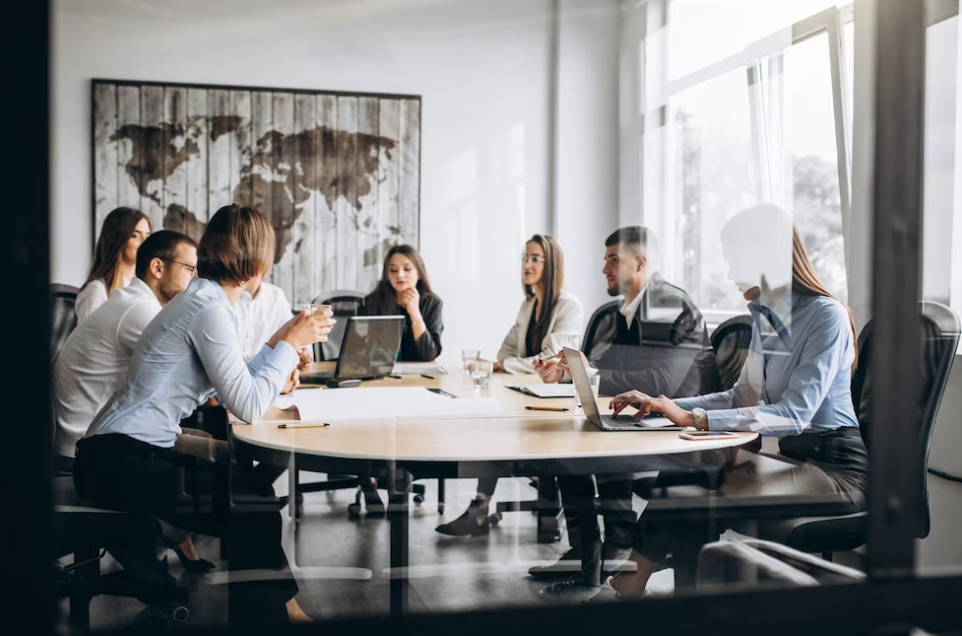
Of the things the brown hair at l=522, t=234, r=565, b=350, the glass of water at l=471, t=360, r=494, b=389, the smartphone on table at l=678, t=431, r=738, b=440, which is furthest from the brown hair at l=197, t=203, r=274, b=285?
the brown hair at l=522, t=234, r=565, b=350

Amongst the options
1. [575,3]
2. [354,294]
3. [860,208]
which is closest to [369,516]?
[354,294]

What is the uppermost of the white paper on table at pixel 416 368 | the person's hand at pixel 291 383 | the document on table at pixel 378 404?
the person's hand at pixel 291 383

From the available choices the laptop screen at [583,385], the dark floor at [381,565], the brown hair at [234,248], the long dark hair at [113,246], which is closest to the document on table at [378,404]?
the laptop screen at [583,385]

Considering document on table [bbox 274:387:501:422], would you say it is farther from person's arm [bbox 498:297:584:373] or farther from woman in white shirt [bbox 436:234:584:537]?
person's arm [bbox 498:297:584:373]

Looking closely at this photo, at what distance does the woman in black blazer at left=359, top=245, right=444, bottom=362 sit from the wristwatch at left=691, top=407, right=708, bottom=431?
1.85 m

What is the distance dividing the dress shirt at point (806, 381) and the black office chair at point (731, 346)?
1.12 feet

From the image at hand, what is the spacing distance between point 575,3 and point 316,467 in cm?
465

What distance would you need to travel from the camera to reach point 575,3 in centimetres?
570

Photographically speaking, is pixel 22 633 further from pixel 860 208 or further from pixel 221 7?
pixel 221 7

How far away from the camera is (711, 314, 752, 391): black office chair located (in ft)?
8.82

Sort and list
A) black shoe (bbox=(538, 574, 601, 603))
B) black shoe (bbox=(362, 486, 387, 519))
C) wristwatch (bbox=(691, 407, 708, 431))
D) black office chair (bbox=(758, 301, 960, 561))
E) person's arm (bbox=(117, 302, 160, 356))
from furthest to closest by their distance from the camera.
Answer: black shoe (bbox=(362, 486, 387, 519)), black shoe (bbox=(538, 574, 601, 603)), person's arm (bbox=(117, 302, 160, 356)), wristwatch (bbox=(691, 407, 708, 431)), black office chair (bbox=(758, 301, 960, 561))

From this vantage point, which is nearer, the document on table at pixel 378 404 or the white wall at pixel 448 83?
the document on table at pixel 378 404

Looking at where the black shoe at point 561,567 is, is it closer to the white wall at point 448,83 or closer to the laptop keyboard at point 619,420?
the laptop keyboard at point 619,420

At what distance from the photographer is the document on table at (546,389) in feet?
8.79
